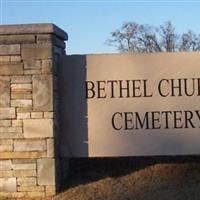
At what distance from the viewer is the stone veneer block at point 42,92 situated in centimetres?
931

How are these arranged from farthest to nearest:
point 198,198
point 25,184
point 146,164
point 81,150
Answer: point 146,164 < point 81,150 < point 25,184 < point 198,198

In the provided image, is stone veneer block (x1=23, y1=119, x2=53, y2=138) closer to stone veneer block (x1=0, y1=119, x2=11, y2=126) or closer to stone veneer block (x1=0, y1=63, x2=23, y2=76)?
stone veneer block (x1=0, y1=119, x2=11, y2=126)

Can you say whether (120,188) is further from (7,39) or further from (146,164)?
(7,39)

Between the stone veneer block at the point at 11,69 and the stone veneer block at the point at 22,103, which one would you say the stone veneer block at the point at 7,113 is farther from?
the stone veneer block at the point at 11,69

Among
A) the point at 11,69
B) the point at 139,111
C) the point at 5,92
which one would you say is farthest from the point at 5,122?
the point at 139,111

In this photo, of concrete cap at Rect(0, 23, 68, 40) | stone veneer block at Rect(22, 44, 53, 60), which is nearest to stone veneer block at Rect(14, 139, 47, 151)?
stone veneer block at Rect(22, 44, 53, 60)

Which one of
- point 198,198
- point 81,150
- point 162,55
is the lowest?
point 198,198

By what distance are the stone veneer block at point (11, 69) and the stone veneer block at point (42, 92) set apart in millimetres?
254

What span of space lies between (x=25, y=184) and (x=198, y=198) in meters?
2.54

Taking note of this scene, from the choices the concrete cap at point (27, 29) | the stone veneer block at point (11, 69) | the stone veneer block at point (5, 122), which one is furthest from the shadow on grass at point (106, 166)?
the concrete cap at point (27, 29)

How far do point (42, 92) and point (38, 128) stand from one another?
21.3 inches

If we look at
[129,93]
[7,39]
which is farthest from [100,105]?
[7,39]

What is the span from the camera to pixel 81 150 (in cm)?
986

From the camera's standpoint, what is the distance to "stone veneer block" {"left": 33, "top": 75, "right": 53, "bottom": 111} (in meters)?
9.31
